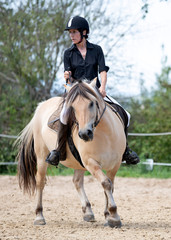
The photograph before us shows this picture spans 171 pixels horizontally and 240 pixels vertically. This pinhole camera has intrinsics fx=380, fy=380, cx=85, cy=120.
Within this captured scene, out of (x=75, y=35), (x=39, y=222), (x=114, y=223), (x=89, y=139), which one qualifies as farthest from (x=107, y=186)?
(x=75, y=35)

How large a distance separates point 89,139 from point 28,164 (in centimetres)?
252

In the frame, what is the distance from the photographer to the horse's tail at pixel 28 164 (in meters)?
6.17

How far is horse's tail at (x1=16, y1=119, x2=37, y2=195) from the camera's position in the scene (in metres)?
6.17

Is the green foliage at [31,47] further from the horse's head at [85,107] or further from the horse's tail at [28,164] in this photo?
the horse's head at [85,107]

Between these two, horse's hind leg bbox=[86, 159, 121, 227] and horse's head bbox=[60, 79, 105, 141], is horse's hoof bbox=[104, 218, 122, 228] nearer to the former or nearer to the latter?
horse's hind leg bbox=[86, 159, 121, 227]

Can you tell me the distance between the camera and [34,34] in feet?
46.4

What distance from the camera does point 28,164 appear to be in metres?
6.26

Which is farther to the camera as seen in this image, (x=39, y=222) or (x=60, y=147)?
(x=39, y=222)

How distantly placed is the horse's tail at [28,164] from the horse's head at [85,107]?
192 centimetres

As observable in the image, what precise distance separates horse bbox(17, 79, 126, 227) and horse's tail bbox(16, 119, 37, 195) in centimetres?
5

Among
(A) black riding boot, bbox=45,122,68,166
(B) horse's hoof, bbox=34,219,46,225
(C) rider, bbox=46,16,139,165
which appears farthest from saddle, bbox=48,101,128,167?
(B) horse's hoof, bbox=34,219,46,225

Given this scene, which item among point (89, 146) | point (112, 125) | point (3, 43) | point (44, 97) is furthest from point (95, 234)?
point (3, 43)

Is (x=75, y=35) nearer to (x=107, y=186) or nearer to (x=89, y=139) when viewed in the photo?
(x=89, y=139)

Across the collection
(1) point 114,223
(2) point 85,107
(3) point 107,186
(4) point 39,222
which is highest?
(2) point 85,107
